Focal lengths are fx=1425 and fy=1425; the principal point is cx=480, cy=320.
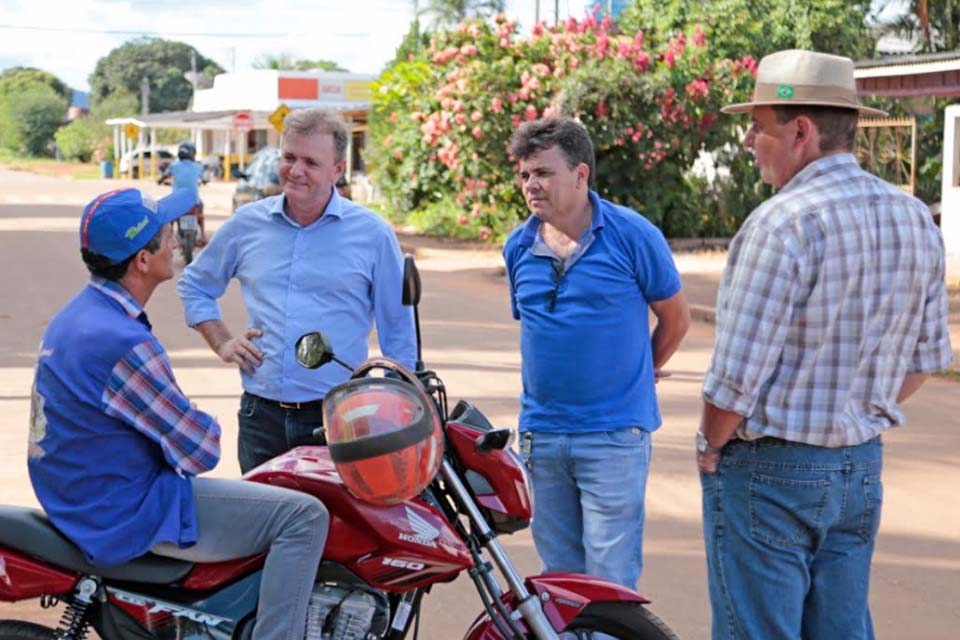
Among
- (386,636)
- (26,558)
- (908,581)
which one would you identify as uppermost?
(26,558)

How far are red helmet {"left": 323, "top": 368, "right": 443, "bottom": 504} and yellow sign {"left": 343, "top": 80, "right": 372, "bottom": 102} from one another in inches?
2210

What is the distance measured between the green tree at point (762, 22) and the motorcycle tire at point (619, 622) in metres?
23.1

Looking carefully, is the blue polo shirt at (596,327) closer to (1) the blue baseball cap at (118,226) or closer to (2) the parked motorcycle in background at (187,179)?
(1) the blue baseball cap at (118,226)

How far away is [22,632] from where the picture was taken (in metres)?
3.78

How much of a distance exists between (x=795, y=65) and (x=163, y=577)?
206 centimetres

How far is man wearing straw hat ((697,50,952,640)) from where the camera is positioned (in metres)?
3.35

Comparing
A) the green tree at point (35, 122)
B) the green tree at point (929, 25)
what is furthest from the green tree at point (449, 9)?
the green tree at point (35, 122)

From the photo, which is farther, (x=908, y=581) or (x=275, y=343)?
(x=908, y=581)

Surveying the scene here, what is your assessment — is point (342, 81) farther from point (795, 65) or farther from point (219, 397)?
point (795, 65)

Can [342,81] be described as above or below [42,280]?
above

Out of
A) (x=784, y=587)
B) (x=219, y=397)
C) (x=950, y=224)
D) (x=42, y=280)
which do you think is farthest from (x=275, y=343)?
(x=950, y=224)

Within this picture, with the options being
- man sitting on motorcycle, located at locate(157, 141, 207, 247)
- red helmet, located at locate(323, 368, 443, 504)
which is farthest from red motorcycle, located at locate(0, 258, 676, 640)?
man sitting on motorcycle, located at locate(157, 141, 207, 247)

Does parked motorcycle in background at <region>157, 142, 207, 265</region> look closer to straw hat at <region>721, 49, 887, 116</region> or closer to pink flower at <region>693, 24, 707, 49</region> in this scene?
pink flower at <region>693, 24, 707, 49</region>

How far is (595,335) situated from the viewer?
445cm
